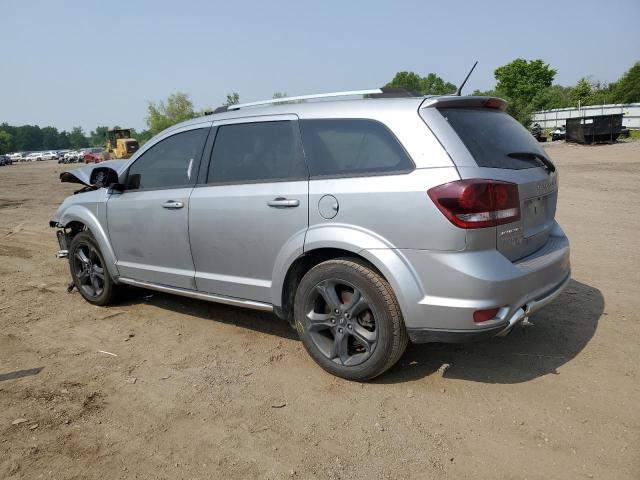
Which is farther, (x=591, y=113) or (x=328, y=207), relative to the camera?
(x=591, y=113)

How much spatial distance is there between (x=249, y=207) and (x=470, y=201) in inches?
63.4

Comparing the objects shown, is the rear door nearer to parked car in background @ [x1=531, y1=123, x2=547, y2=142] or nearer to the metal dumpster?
the metal dumpster

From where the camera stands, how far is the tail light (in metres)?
2.85

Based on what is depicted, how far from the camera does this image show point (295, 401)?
3221mm

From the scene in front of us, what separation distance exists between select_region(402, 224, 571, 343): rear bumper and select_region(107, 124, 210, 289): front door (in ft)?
6.74

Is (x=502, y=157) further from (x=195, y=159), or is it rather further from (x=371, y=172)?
(x=195, y=159)

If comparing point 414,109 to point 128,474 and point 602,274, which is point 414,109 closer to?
point 128,474

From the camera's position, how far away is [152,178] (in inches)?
179

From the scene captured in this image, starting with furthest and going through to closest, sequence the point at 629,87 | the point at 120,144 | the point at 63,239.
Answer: the point at 629,87
the point at 120,144
the point at 63,239

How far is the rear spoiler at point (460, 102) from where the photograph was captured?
124 inches

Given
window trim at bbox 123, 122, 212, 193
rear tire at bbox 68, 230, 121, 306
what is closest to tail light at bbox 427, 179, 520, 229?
window trim at bbox 123, 122, 212, 193

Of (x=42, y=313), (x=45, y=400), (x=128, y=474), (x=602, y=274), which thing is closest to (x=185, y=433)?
(x=128, y=474)

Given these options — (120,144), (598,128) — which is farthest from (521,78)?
(120,144)

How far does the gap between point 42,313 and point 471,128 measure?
14.7 feet
